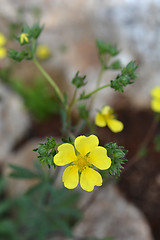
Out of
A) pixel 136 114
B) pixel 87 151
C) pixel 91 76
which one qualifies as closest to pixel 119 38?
pixel 91 76

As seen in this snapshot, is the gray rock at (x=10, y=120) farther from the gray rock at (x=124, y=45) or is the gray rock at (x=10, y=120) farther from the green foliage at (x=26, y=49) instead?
the green foliage at (x=26, y=49)

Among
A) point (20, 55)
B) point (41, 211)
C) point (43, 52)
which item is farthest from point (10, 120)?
point (20, 55)

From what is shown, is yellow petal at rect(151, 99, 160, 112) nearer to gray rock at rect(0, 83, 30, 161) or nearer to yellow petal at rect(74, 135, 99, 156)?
yellow petal at rect(74, 135, 99, 156)

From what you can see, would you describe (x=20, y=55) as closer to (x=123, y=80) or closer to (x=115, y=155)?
(x=123, y=80)

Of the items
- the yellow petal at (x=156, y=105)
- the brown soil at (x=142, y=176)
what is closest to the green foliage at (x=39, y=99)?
the brown soil at (x=142, y=176)

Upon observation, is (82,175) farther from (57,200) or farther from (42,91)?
(42,91)
